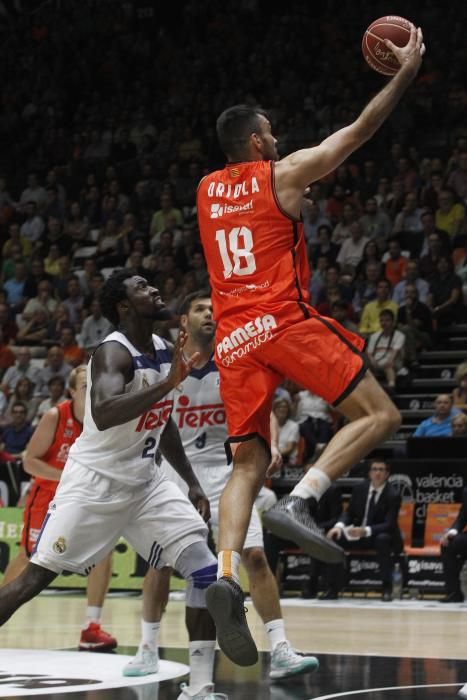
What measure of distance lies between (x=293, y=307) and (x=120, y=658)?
3155mm

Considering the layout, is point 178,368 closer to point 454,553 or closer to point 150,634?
point 150,634

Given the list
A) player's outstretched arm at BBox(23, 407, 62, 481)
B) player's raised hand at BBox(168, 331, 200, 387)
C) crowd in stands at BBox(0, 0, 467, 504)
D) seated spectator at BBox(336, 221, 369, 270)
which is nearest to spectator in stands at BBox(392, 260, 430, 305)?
crowd in stands at BBox(0, 0, 467, 504)

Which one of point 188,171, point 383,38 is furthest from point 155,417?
point 188,171

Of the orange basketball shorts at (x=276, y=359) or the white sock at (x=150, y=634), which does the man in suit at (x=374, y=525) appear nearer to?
the white sock at (x=150, y=634)

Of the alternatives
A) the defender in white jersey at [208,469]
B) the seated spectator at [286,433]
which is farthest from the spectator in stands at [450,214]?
the defender in white jersey at [208,469]

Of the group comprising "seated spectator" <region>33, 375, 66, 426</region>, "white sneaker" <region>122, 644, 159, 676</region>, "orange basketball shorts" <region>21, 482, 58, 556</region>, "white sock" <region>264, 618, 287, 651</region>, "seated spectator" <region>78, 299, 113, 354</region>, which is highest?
"seated spectator" <region>78, 299, 113, 354</region>

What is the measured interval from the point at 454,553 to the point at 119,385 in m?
6.77

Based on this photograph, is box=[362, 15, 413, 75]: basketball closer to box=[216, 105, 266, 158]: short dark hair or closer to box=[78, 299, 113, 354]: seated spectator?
box=[216, 105, 266, 158]: short dark hair

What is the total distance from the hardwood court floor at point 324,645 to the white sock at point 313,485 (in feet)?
3.90

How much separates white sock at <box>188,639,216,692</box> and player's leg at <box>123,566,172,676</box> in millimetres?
1153

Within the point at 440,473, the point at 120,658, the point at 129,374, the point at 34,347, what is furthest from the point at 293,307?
the point at 34,347

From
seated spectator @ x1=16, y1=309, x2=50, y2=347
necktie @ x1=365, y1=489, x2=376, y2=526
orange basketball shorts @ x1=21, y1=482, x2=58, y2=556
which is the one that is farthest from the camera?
seated spectator @ x1=16, y1=309, x2=50, y2=347

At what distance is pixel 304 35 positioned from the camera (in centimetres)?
2053

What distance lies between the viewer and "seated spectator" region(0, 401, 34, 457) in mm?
15258
